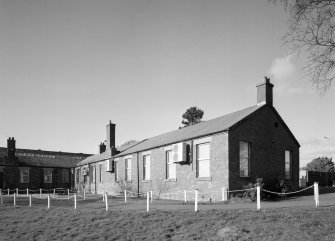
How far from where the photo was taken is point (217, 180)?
782 inches

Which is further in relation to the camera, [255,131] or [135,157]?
[135,157]

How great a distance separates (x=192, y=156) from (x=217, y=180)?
8.98 feet

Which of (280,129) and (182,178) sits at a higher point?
(280,129)

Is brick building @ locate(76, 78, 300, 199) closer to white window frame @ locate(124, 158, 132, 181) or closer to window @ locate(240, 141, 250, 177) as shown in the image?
window @ locate(240, 141, 250, 177)

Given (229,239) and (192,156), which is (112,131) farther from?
(229,239)

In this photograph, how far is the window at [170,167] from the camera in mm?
24234

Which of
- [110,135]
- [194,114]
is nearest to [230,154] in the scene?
[110,135]

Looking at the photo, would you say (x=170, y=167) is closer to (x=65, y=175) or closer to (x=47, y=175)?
(x=47, y=175)

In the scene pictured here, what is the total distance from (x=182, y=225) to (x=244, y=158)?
32.4 ft

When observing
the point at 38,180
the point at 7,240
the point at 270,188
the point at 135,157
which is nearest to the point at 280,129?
the point at 270,188

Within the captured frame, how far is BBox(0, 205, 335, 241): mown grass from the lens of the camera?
9.88 m

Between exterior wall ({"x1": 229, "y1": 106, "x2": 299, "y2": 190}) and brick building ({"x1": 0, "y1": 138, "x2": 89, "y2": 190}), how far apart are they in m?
31.5

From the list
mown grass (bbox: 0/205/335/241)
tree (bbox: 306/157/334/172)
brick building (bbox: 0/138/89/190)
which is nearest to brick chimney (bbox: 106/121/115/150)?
brick building (bbox: 0/138/89/190)

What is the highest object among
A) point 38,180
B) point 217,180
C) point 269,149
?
point 269,149
